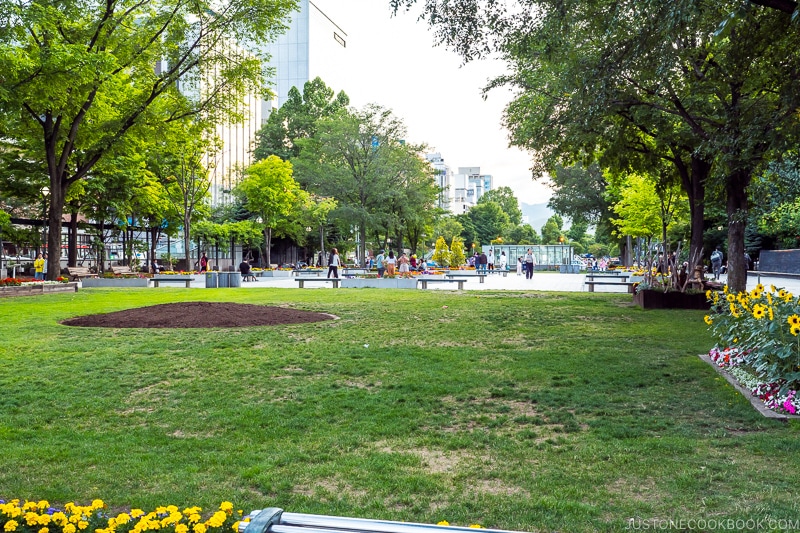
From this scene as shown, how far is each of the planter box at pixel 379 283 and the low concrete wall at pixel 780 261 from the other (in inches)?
909

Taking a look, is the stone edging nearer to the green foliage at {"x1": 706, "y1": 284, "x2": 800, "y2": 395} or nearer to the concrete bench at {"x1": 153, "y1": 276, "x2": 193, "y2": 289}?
the green foliage at {"x1": 706, "y1": 284, "x2": 800, "y2": 395}

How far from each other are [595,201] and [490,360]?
43896mm

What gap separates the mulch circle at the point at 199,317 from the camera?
12086 millimetres

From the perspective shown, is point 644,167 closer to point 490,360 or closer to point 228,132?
point 490,360

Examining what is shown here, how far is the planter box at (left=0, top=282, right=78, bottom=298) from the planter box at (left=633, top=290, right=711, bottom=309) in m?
18.7

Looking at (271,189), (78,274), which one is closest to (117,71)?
(78,274)

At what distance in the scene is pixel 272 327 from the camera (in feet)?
38.6

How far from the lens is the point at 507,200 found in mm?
119625

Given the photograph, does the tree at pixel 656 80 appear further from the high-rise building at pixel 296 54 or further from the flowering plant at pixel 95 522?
the high-rise building at pixel 296 54

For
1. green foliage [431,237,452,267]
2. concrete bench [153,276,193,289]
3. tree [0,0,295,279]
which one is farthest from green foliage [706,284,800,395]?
green foliage [431,237,452,267]

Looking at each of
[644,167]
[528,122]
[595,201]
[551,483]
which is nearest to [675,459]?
[551,483]

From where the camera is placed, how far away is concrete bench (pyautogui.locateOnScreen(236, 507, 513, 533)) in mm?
1824

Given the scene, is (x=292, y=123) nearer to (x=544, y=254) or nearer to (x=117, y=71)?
(x=544, y=254)

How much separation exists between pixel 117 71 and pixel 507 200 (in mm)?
101616
